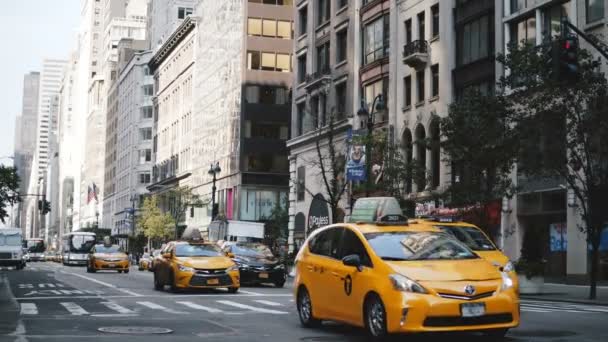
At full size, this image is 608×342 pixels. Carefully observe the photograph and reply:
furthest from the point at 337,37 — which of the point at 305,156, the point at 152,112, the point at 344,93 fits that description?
the point at 152,112

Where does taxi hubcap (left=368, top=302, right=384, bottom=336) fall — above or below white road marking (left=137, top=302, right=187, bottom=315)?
above

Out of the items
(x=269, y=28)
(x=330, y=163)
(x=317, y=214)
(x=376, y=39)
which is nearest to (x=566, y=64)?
(x=376, y=39)

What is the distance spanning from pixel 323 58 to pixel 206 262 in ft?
119

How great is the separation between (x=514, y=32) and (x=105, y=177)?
461ft

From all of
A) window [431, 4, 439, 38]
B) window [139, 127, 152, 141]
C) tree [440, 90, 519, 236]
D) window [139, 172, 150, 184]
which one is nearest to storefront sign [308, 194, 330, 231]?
window [431, 4, 439, 38]

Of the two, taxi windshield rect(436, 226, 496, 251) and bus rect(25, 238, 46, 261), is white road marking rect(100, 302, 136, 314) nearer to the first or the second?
taxi windshield rect(436, 226, 496, 251)

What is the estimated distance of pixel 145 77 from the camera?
5433 inches

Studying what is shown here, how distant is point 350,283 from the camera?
1316cm

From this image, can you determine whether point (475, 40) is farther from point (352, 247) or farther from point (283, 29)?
point (283, 29)

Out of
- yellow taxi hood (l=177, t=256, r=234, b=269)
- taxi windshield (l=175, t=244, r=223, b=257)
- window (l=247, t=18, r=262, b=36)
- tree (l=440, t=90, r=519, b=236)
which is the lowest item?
yellow taxi hood (l=177, t=256, r=234, b=269)

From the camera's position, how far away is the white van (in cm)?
6197

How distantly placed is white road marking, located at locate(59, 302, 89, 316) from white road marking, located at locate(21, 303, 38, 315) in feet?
2.14

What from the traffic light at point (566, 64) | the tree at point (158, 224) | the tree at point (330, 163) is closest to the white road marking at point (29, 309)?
the traffic light at point (566, 64)

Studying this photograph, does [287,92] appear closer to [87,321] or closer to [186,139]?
[186,139]
